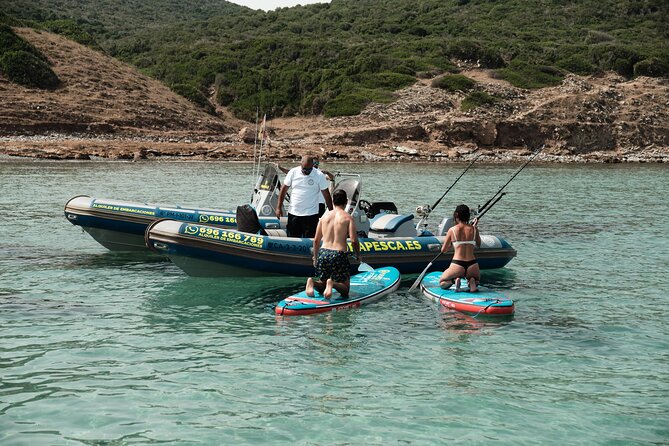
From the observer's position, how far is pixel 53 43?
184 feet

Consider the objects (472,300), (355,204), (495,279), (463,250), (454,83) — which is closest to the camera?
(472,300)

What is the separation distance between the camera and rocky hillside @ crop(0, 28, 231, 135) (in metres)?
46.2

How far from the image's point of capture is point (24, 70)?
161 feet

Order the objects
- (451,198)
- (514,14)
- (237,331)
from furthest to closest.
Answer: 1. (514,14)
2. (451,198)
3. (237,331)

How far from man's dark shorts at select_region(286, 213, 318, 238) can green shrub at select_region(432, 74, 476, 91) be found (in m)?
46.1

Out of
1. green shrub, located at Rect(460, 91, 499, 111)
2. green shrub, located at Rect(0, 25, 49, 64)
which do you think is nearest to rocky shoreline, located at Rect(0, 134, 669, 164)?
green shrub, located at Rect(460, 91, 499, 111)

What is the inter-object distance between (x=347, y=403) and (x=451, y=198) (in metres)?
23.2

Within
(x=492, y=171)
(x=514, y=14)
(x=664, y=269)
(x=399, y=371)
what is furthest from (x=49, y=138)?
(x=514, y=14)

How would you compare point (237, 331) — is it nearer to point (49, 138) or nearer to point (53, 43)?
point (49, 138)

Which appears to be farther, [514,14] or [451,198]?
[514,14]

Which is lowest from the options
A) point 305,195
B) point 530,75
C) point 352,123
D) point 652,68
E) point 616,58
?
point 305,195

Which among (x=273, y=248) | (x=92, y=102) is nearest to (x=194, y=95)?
(x=92, y=102)

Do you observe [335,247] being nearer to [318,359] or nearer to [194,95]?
[318,359]

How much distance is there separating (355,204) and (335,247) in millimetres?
3193
